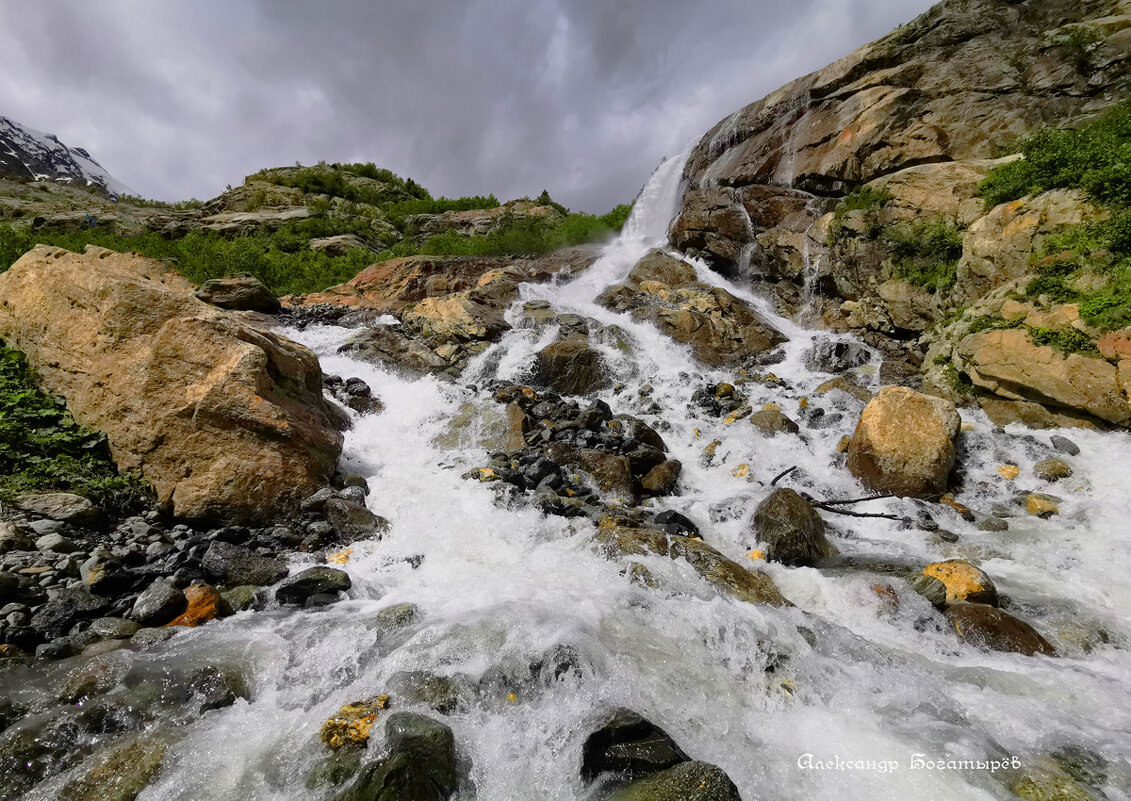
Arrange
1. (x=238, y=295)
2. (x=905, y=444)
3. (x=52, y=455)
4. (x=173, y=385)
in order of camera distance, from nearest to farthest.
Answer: (x=52, y=455) → (x=173, y=385) → (x=905, y=444) → (x=238, y=295)

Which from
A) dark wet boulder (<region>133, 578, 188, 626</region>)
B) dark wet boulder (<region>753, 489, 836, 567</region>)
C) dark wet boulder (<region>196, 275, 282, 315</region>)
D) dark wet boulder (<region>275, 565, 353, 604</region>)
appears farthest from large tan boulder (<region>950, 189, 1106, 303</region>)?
dark wet boulder (<region>196, 275, 282, 315</region>)

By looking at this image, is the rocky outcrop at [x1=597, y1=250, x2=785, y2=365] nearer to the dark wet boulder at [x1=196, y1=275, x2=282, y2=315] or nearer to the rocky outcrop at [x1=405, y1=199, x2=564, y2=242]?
the dark wet boulder at [x1=196, y1=275, x2=282, y2=315]

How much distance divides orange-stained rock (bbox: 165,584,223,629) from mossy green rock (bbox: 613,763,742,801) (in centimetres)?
402

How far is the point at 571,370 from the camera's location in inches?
501

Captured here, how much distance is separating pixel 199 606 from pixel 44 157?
10894cm

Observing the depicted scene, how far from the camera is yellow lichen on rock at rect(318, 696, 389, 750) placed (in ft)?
9.74

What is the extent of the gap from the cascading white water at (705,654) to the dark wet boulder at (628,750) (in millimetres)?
134

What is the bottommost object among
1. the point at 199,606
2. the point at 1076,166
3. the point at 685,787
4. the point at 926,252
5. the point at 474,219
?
the point at 685,787

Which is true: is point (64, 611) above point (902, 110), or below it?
below

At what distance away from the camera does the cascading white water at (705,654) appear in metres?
3.05

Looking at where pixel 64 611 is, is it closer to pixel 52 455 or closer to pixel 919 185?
pixel 52 455

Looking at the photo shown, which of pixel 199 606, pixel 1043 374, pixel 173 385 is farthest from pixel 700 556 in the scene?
pixel 1043 374

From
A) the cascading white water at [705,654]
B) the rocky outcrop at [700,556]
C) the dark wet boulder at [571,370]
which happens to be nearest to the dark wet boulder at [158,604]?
the cascading white water at [705,654]

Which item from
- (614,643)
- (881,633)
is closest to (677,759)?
(614,643)
